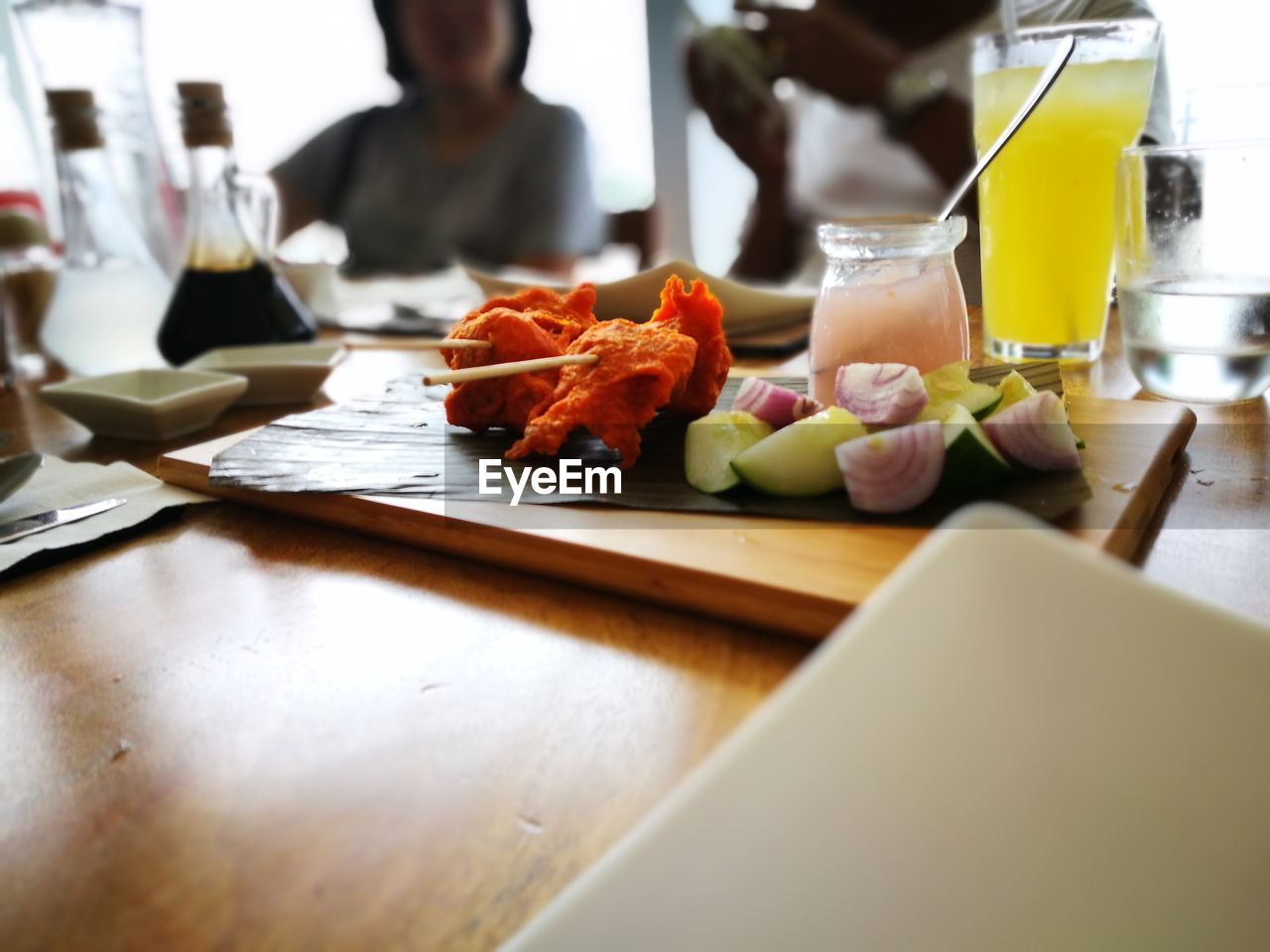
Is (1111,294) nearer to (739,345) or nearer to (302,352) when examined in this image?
(739,345)

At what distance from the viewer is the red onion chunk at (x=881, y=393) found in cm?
94

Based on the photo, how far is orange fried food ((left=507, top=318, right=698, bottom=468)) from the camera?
1068 mm

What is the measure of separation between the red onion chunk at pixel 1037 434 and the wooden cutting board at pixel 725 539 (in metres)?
0.04

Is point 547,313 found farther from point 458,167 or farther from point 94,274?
point 458,167

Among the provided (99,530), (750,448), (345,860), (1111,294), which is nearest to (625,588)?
(750,448)

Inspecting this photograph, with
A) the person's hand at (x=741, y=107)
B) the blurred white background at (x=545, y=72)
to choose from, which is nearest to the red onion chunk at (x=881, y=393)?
the person's hand at (x=741, y=107)

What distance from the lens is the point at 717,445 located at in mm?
992

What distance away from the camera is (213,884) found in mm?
496

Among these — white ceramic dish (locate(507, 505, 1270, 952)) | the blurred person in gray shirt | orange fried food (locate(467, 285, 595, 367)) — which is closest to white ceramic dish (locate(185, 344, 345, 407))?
orange fried food (locate(467, 285, 595, 367))

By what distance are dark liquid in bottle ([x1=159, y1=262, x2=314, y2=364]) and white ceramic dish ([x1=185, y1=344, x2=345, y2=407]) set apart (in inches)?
3.6

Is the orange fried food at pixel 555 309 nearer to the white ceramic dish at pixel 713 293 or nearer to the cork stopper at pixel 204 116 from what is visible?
the white ceramic dish at pixel 713 293

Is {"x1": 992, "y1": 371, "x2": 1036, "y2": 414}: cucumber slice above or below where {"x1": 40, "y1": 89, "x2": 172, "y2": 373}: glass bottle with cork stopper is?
below

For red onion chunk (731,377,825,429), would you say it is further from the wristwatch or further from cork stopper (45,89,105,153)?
the wristwatch

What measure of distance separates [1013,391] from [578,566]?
51 centimetres
